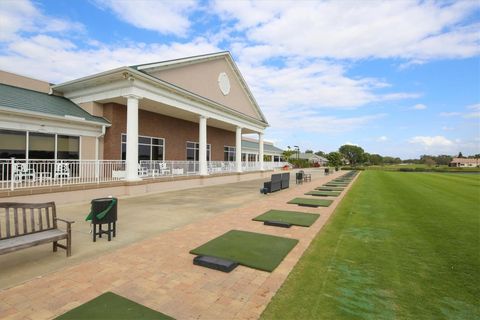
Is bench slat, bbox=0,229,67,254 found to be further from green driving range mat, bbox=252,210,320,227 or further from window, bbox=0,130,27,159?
window, bbox=0,130,27,159

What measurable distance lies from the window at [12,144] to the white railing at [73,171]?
0.39 metres

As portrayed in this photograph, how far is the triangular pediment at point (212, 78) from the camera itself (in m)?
15.9

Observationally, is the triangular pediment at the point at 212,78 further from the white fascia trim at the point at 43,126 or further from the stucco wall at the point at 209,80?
the white fascia trim at the point at 43,126

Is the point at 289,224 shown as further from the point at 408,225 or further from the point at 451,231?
the point at 451,231

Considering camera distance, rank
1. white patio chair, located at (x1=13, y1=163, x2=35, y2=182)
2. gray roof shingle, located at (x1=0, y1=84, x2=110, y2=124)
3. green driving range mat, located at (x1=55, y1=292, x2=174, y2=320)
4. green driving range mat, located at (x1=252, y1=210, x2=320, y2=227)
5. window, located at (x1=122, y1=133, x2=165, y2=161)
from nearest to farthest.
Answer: green driving range mat, located at (x1=55, y1=292, x2=174, y2=320), green driving range mat, located at (x1=252, y1=210, x2=320, y2=227), white patio chair, located at (x1=13, y1=163, x2=35, y2=182), gray roof shingle, located at (x1=0, y1=84, x2=110, y2=124), window, located at (x1=122, y1=133, x2=165, y2=161)

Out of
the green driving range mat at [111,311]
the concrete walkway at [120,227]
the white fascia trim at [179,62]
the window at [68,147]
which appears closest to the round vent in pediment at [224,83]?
the white fascia trim at [179,62]

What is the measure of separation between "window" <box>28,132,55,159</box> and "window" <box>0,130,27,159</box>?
25cm

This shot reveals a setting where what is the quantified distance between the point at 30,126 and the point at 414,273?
46.9 ft

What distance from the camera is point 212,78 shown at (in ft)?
68.0

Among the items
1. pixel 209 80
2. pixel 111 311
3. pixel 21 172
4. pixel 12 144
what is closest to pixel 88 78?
pixel 12 144

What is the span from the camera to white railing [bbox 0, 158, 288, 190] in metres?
9.75

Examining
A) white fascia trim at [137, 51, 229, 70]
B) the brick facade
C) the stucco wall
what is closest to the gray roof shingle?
the brick facade

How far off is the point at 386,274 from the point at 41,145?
1436cm

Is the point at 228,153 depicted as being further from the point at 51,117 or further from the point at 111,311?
the point at 111,311
